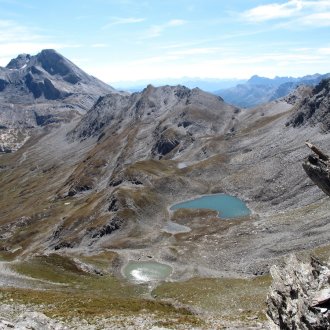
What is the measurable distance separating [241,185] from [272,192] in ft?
66.1

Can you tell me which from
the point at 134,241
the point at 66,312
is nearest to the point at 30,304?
the point at 66,312

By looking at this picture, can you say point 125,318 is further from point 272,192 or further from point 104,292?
point 272,192

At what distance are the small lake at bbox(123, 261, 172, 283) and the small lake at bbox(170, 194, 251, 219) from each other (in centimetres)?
5160

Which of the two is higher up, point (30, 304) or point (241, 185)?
point (30, 304)

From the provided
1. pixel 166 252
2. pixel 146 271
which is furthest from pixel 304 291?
pixel 166 252

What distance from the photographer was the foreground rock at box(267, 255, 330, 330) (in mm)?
26734

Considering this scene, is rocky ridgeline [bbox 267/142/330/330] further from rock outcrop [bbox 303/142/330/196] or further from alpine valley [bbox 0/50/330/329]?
alpine valley [bbox 0/50/330/329]

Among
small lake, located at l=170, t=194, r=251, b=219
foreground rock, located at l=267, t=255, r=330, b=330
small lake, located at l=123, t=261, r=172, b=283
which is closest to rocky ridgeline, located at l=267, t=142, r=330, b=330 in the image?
foreground rock, located at l=267, t=255, r=330, b=330

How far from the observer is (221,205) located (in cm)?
17375

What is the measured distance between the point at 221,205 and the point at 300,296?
145m

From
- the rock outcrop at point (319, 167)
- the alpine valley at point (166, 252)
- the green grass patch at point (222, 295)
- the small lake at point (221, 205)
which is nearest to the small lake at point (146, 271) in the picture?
the alpine valley at point (166, 252)

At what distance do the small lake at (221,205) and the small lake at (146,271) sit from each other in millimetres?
51598

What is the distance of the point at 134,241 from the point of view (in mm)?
135750

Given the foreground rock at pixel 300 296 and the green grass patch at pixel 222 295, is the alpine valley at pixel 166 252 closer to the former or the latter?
the green grass patch at pixel 222 295
